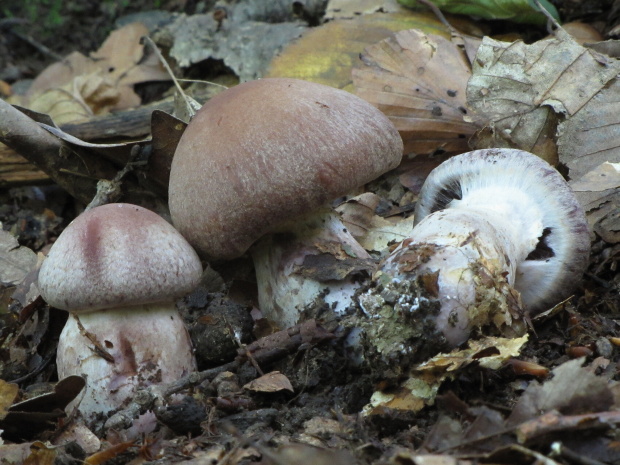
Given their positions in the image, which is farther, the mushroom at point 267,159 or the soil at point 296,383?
the mushroom at point 267,159

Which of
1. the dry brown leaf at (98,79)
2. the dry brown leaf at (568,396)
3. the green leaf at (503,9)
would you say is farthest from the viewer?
the dry brown leaf at (98,79)

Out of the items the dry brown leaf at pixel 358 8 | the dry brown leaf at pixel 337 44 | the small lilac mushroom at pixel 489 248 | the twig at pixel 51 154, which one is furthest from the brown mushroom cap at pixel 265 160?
the dry brown leaf at pixel 358 8

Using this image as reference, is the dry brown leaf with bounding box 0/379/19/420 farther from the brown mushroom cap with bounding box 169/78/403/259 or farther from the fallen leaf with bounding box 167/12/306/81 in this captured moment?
the fallen leaf with bounding box 167/12/306/81

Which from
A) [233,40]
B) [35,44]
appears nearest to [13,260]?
[233,40]

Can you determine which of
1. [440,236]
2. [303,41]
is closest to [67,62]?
[303,41]

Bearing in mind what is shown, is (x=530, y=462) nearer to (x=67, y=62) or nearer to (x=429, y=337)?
(x=429, y=337)

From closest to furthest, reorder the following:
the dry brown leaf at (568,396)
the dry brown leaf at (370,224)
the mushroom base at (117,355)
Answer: the dry brown leaf at (568,396)
the mushroom base at (117,355)
the dry brown leaf at (370,224)

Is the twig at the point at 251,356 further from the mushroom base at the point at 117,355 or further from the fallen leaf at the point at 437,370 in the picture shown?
the fallen leaf at the point at 437,370
